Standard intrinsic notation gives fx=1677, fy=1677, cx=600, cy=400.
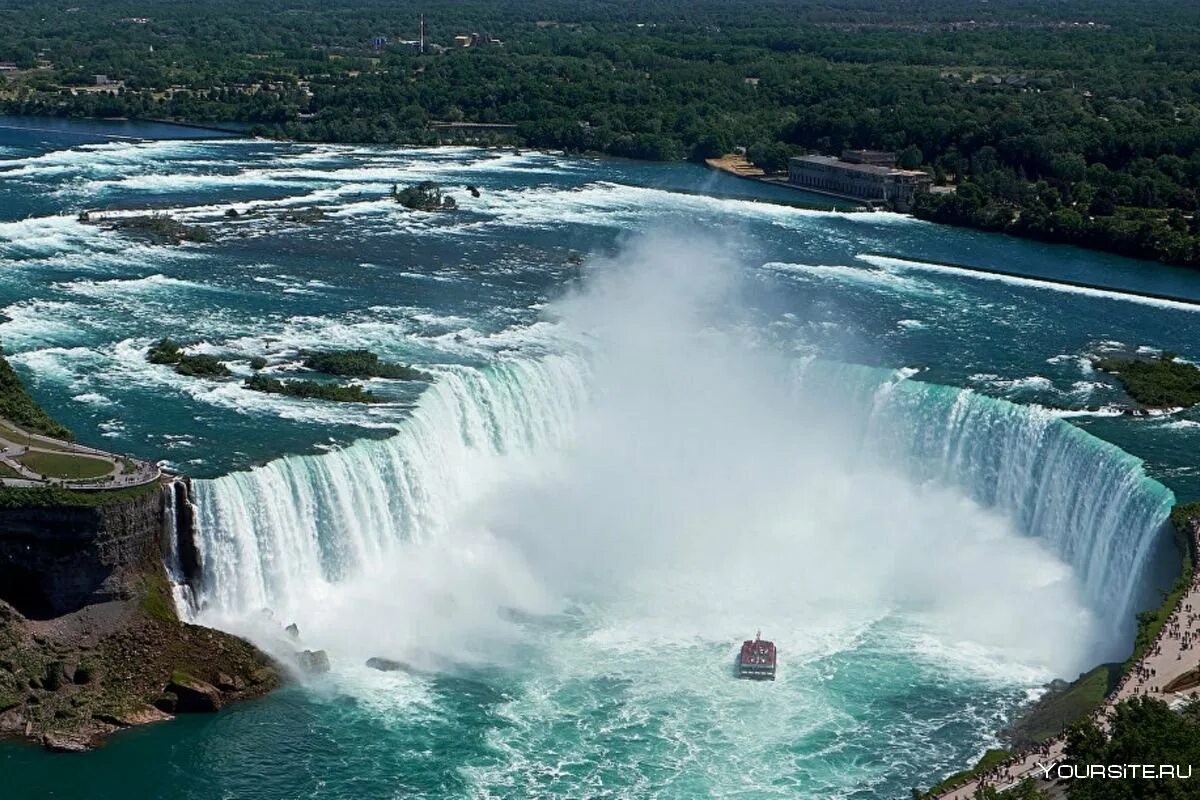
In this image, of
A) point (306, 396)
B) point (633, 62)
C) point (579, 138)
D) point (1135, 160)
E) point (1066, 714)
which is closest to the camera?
point (1066, 714)

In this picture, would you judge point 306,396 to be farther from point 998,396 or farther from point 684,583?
point 998,396

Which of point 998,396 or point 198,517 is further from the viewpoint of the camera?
point 998,396

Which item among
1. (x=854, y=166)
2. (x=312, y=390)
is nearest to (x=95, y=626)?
(x=312, y=390)

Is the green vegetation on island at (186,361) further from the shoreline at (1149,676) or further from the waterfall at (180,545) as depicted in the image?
the shoreline at (1149,676)

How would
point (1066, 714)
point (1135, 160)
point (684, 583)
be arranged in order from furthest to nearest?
point (1135, 160)
point (684, 583)
point (1066, 714)

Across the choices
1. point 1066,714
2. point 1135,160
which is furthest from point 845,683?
point 1135,160

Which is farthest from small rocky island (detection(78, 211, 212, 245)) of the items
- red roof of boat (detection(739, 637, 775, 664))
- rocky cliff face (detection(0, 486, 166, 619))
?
red roof of boat (detection(739, 637, 775, 664))

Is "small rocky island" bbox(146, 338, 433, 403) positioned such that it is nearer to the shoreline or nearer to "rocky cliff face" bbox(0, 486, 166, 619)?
"rocky cliff face" bbox(0, 486, 166, 619)

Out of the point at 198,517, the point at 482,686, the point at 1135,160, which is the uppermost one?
the point at 1135,160
